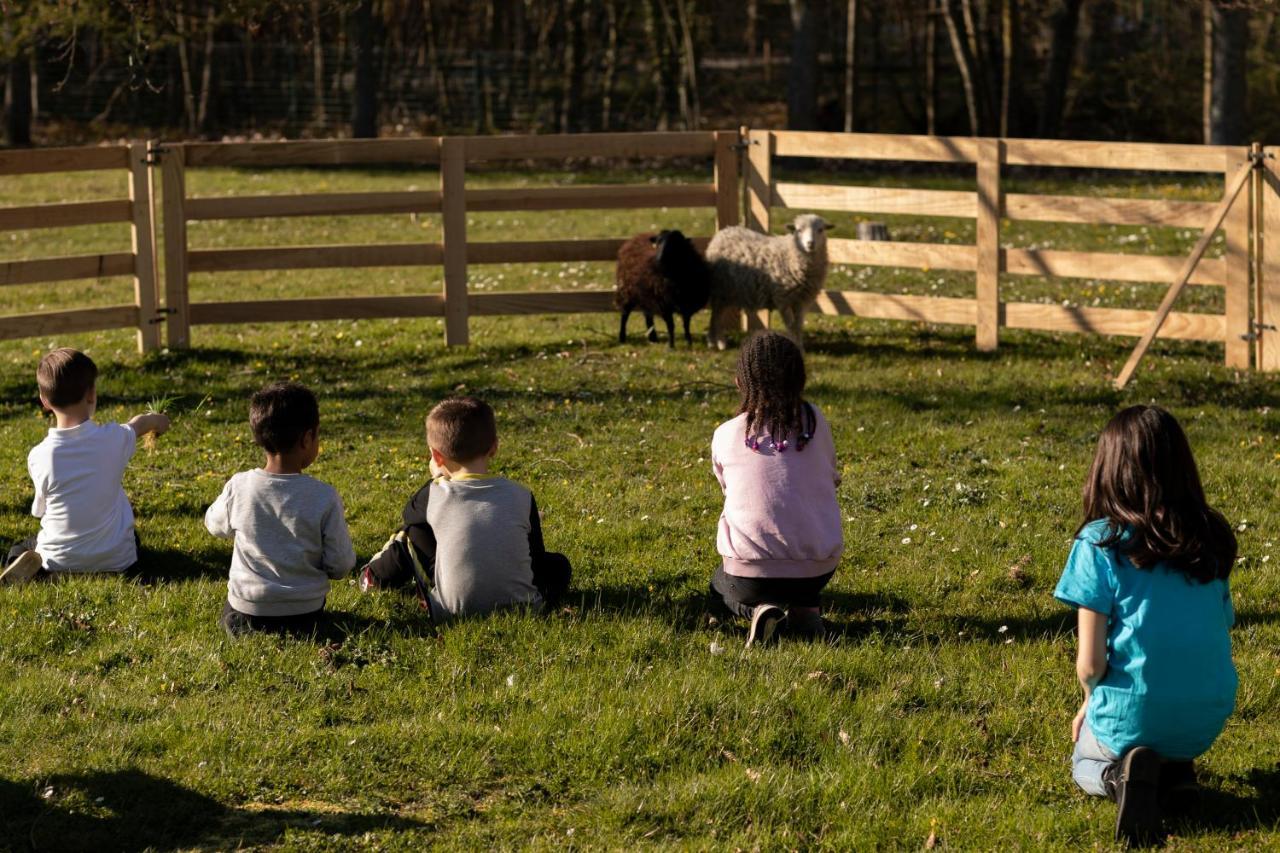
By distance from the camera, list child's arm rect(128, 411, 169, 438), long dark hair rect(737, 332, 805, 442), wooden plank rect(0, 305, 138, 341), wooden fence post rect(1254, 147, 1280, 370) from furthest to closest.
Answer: wooden plank rect(0, 305, 138, 341), wooden fence post rect(1254, 147, 1280, 370), child's arm rect(128, 411, 169, 438), long dark hair rect(737, 332, 805, 442)

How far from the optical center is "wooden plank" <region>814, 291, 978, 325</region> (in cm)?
1251

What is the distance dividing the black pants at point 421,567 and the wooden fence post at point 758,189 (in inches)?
281

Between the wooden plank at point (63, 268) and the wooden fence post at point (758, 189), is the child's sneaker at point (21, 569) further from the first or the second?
the wooden fence post at point (758, 189)

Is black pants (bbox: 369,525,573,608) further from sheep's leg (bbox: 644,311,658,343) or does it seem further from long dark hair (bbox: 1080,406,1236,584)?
sheep's leg (bbox: 644,311,658,343)

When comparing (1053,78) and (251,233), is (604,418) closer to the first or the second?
(251,233)

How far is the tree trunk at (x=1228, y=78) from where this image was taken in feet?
80.1

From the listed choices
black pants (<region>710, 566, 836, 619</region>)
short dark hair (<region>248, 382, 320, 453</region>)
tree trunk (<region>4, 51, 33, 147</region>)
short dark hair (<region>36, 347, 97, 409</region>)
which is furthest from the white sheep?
tree trunk (<region>4, 51, 33, 147</region>)

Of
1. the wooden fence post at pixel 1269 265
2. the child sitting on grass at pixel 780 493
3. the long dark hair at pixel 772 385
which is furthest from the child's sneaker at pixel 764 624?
the wooden fence post at pixel 1269 265

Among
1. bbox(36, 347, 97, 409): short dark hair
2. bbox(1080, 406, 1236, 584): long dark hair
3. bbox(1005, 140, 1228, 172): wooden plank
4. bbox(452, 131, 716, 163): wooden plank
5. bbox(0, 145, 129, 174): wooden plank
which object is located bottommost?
bbox(1080, 406, 1236, 584): long dark hair

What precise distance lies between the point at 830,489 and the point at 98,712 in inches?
117

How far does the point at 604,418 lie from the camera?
10156 millimetres

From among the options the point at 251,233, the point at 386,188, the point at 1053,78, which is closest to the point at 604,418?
the point at 251,233

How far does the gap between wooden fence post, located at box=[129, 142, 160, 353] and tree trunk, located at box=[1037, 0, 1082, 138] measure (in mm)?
22971

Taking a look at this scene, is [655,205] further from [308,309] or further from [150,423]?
[150,423]
